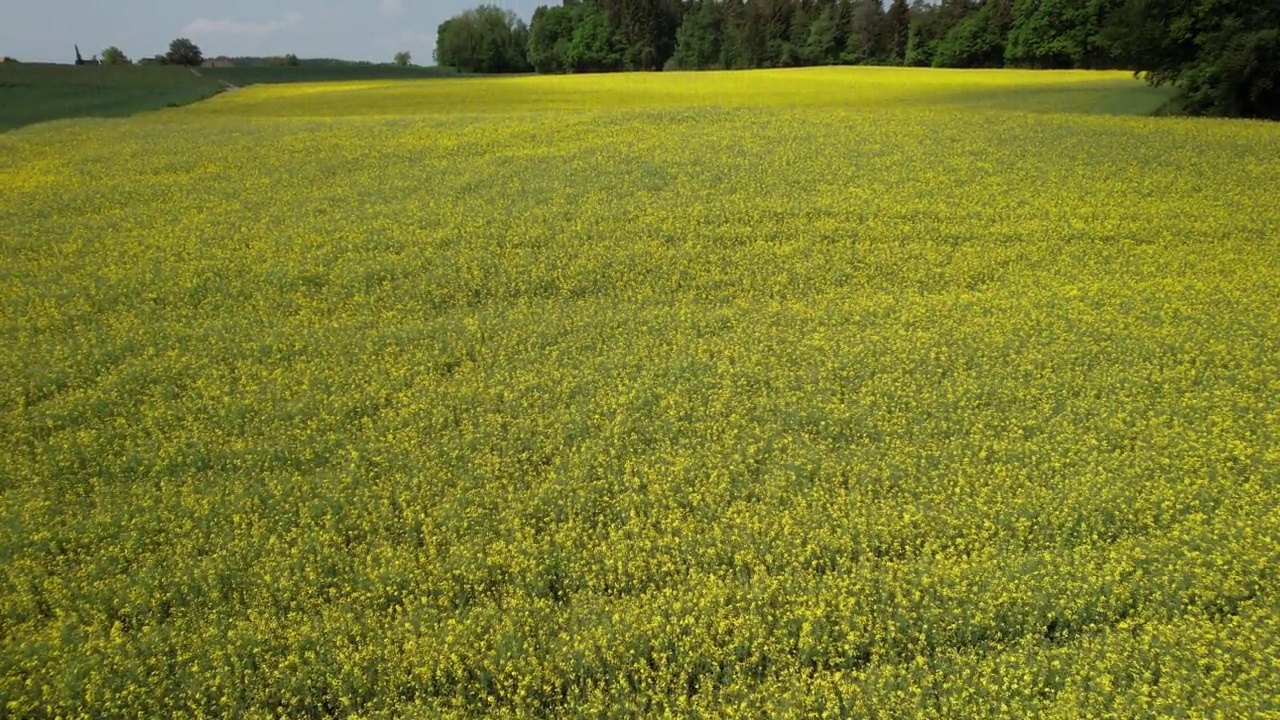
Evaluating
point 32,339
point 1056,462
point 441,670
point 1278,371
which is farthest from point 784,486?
point 32,339

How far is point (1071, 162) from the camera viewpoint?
709 inches

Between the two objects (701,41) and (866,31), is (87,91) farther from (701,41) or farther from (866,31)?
(866,31)

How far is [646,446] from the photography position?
775 cm

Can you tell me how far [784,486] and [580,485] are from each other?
1.85 meters

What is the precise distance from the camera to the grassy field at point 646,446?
5129 mm

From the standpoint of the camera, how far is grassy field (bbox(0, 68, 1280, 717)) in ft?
16.8

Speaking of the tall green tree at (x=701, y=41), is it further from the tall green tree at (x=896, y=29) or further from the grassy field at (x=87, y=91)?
the grassy field at (x=87, y=91)

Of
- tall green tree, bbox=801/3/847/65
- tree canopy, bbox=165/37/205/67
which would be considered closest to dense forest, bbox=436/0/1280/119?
tall green tree, bbox=801/3/847/65

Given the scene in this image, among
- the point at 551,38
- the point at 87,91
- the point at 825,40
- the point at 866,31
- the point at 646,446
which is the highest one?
the point at 551,38

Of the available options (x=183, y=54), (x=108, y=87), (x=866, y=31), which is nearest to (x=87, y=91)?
(x=108, y=87)

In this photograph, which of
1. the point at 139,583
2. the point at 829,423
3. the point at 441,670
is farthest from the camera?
the point at 829,423

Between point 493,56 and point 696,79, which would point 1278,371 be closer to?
point 696,79

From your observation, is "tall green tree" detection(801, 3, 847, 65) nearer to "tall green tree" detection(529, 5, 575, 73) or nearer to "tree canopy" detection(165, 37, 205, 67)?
"tall green tree" detection(529, 5, 575, 73)

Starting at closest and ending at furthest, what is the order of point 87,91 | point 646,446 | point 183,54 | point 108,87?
point 646,446, point 87,91, point 108,87, point 183,54
